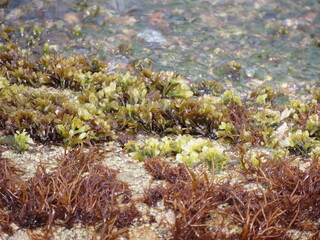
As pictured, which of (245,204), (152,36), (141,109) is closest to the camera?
(245,204)

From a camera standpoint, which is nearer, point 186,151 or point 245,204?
point 245,204

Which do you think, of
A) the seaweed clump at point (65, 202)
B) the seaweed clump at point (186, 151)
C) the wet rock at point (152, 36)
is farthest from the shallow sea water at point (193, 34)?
the seaweed clump at point (65, 202)

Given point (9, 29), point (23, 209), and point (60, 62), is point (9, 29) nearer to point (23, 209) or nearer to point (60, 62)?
point (60, 62)

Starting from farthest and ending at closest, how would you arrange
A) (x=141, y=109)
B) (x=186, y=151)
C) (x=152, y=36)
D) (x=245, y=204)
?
(x=152, y=36) < (x=141, y=109) < (x=186, y=151) < (x=245, y=204)

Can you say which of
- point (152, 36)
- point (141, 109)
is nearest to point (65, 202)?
point (141, 109)

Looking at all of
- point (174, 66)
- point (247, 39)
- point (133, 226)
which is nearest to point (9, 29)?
point (174, 66)

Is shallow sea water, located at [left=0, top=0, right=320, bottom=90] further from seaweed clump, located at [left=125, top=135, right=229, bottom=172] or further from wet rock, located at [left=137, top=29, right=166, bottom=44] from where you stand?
seaweed clump, located at [left=125, top=135, right=229, bottom=172]

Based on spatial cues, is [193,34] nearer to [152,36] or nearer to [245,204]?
[152,36]
